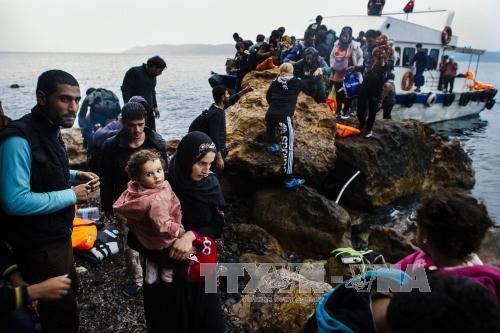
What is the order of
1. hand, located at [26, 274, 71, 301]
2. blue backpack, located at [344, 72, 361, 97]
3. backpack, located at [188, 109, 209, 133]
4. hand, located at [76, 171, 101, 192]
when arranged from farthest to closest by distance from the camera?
blue backpack, located at [344, 72, 361, 97], backpack, located at [188, 109, 209, 133], hand, located at [76, 171, 101, 192], hand, located at [26, 274, 71, 301]

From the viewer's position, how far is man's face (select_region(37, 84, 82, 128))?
2195mm

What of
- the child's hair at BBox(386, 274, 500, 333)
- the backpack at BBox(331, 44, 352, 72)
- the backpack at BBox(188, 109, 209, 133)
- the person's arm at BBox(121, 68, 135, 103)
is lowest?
the backpack at BBox(188, 109, 209, 133)

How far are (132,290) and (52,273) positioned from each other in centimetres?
131

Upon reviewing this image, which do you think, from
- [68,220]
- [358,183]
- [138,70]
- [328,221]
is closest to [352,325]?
[68,220]

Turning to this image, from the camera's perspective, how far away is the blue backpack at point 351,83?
8.41m

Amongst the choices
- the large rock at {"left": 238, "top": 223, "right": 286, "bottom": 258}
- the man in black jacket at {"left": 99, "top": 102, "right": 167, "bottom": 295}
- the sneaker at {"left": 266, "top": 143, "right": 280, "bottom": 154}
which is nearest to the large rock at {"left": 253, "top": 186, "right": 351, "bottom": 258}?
the large rock at {"left": 238, "top": 223, "right": 286, "bottom": 258}

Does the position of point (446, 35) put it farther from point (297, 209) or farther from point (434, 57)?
point (297, 209)

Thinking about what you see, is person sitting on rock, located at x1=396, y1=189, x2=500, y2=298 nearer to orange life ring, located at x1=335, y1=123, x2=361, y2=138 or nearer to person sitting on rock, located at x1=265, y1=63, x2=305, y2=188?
person sitting on rock, located at x1=265, y1=63, x2=305, y2=188

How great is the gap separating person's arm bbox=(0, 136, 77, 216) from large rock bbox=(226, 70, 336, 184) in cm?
432

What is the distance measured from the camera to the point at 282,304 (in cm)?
304

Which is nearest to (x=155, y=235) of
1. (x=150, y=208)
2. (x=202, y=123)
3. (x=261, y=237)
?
(x=150, y=208)

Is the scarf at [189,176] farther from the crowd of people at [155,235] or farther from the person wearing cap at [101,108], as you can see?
the person wearing cap at [101,108]

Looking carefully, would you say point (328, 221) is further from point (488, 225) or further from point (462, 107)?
point (462, 107)

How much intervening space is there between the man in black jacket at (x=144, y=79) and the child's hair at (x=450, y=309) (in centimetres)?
529
